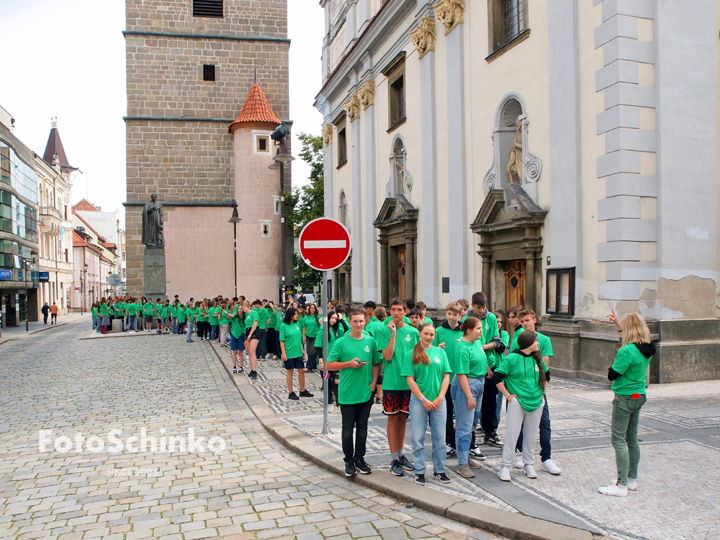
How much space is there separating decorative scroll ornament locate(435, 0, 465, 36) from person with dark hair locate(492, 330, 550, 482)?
1287 cm

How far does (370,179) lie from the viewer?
76.8 ft

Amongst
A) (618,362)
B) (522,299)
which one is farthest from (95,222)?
(618,362)

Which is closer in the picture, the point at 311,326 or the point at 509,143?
the point at 311,326

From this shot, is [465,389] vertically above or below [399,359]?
below

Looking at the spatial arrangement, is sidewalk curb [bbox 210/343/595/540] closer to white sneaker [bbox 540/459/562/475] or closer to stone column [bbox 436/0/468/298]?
white sneaker [bbox 540/459/562/475]

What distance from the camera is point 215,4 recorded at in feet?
119

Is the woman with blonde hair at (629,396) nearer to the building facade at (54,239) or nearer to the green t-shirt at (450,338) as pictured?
the green t-shirt at (450,338)

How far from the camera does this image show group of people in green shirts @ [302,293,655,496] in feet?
17.2

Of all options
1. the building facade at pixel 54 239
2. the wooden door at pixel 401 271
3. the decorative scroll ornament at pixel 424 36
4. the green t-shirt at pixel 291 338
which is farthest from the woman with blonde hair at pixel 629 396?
the building facade at pixel 54 239

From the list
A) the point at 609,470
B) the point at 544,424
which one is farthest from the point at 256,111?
the point at 609,470

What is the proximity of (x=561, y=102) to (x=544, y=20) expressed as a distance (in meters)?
1.98

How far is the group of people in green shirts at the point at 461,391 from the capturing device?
5.25 m

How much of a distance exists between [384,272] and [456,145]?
696 cm

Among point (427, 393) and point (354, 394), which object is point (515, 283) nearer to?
point (354, 394)
